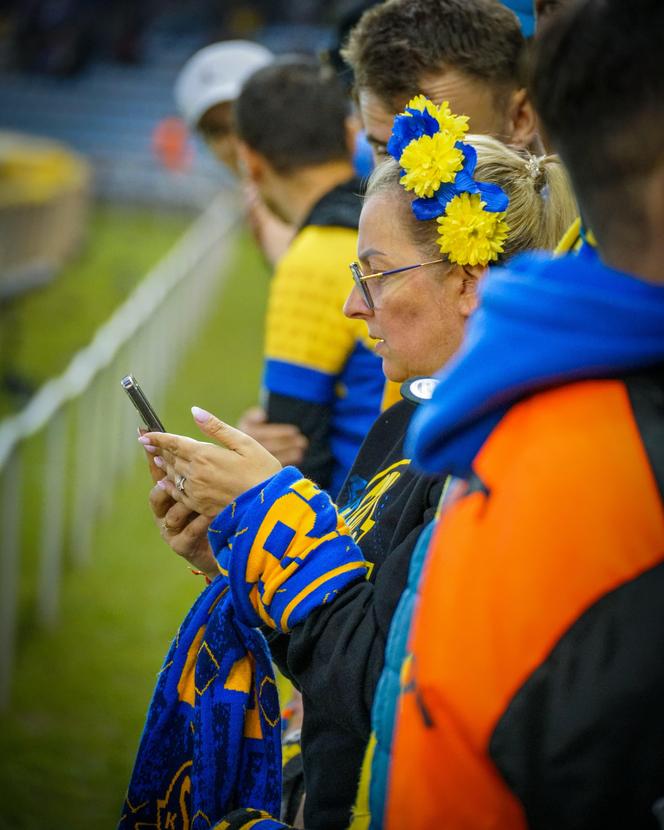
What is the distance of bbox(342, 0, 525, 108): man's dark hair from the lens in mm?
2480

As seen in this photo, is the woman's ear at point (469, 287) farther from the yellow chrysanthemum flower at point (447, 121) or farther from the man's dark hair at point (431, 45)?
the man's dark hair at point (431, 45)

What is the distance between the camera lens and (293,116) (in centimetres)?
331

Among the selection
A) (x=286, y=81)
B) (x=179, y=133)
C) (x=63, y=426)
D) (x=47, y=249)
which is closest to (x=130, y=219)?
(x=179, y=133)

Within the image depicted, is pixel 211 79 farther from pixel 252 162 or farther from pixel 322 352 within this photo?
pixel 322 352

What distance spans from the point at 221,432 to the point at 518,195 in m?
0.61

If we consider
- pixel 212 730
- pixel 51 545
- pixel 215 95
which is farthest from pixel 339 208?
pixel 51 545

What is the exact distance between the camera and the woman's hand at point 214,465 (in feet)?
5.69

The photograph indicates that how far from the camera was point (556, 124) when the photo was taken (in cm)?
120

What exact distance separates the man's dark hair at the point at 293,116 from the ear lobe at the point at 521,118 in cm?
84

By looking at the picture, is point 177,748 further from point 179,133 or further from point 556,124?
point 179,133

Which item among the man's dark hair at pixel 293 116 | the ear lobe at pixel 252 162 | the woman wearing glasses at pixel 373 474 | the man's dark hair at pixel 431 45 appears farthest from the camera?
the ear lobe at pixel 252 162

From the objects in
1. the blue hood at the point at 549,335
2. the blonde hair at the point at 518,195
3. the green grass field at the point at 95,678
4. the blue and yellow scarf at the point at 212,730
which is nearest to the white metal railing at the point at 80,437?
the green grass field at the point at 95,678

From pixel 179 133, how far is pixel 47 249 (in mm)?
10990

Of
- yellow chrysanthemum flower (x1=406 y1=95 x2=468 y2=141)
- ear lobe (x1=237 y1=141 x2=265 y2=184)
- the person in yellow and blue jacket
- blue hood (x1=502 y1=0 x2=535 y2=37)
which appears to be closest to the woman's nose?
yellow chrysanthemum flower (x1=406 y1=95 x2=468 y2=141)
